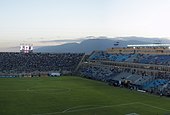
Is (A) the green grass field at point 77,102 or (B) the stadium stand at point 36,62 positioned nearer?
(A) the green grass field at point 77,102

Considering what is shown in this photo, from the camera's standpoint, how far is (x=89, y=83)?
99.4 m

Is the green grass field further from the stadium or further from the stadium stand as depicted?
the stadium stand

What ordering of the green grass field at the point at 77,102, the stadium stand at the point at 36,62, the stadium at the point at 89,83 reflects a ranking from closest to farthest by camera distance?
the green grass field at the point at 77,102 → the stadium at the point at 89,83 → the stadium stand at the point at 36,62

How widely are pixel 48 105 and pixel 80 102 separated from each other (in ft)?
23.8

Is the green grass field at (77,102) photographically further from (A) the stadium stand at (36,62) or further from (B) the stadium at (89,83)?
(A) the stadium stand at (36,62)

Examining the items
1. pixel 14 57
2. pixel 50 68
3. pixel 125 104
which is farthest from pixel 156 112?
pixel 14 57

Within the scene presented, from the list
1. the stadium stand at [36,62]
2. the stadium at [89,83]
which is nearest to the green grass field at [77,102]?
the stadium at [89,83]

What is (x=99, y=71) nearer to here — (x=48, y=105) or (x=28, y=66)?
(x=28, y=66)

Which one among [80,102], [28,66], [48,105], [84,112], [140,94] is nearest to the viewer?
[84,112]

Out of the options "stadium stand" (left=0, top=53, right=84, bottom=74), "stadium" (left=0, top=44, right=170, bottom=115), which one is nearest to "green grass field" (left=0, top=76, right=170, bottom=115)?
"stadium" (left=0, top=44, right=170, bottom=115)

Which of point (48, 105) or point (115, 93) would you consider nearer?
point (48, 105)

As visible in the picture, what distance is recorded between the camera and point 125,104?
62.1 m

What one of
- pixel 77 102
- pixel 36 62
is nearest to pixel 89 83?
pixel 77 102

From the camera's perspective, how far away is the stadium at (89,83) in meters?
57.4
